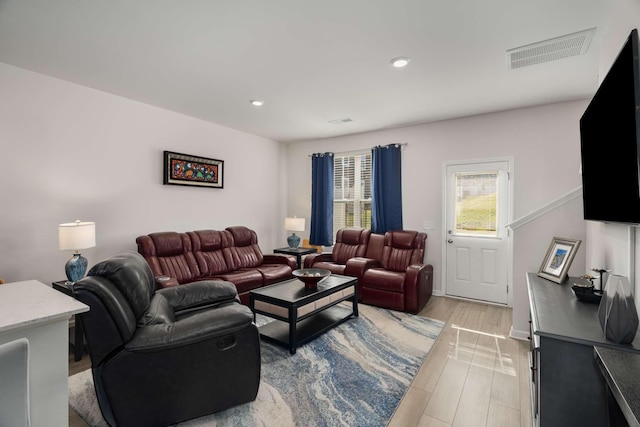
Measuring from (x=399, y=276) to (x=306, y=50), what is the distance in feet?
9.20

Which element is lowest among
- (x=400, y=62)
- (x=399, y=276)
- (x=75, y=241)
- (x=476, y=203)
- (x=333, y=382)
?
(x=333, y=382)

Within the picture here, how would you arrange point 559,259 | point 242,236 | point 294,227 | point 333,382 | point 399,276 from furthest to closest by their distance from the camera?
point 294,227, point 242,236, point 399,276, point 559,259, point 333,382

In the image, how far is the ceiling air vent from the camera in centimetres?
228

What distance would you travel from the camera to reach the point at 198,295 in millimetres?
2605

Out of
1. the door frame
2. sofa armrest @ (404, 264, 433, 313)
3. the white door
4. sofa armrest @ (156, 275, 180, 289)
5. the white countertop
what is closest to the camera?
the white countertop

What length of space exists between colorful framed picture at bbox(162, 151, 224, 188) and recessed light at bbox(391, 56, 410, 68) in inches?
119

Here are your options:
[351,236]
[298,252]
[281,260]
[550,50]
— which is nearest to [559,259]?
[550,50]

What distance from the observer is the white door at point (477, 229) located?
4.11 metres

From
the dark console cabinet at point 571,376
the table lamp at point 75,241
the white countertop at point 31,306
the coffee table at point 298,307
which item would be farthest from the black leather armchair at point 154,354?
the dark console cabinet at point 571,376

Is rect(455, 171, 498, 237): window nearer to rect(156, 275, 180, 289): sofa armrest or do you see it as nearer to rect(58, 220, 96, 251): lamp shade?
rect(156, 275, 180, 289): sofa armrest

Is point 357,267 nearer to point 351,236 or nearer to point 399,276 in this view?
point 399,276

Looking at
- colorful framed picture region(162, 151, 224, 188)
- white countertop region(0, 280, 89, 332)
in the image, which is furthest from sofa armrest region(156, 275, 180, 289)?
colorful framed picture region(162, 151, 224, 188)

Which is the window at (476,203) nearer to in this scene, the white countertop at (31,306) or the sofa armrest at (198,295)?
the sofa armrest at (198,295)

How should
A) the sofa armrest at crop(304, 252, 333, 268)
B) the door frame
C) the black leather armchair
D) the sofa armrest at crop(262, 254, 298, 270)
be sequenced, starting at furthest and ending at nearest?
the sofa armrest at crop(304, 252, 333, 268) → the sofa armrest at crop(262, 254, 298, 270) → the door frame → the black leather armchair
